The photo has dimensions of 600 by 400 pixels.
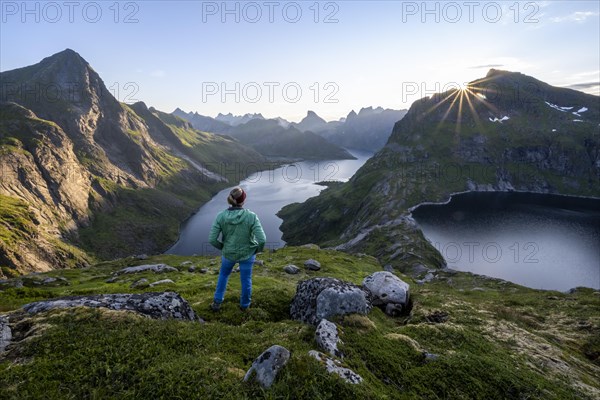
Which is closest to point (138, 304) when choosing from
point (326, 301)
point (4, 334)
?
point (4, 334)

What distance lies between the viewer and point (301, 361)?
8094 mm

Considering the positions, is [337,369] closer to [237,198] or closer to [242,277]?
[242,277]

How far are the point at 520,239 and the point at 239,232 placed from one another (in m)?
152

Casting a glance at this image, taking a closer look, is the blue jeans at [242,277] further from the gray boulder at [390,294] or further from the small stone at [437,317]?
the small stone at [437,317]

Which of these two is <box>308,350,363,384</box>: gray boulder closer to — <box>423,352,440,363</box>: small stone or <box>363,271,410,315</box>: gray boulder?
<box>423,352,440,363</box>: small stone

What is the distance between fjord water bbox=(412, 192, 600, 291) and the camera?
99438 millimetres

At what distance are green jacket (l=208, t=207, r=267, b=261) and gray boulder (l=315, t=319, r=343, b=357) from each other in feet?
15.9

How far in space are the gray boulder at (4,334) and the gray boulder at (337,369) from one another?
28.6 ft

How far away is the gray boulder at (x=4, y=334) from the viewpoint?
29.0 ft

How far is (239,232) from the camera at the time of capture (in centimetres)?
1362

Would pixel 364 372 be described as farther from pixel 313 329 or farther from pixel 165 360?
pixel 165 360

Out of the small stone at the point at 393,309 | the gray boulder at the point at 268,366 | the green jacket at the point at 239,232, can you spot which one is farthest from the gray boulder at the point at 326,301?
the gray boulder at the point at 268,366

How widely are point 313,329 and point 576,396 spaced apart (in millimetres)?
9122

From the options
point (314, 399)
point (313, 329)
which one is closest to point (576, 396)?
point (313, 329)
